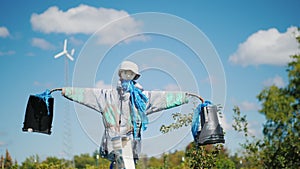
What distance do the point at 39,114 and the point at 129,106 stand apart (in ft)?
2.45

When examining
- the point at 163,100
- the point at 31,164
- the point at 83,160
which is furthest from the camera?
the point at 83,160

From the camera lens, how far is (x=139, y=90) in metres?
3.84

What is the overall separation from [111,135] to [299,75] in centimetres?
1723

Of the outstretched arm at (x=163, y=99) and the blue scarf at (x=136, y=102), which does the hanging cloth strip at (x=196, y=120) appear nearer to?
the outstretched arm at (x=163, y=99)

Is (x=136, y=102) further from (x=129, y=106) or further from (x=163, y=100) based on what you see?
(x=163, y=100)

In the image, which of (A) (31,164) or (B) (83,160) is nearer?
(A) (31,164)

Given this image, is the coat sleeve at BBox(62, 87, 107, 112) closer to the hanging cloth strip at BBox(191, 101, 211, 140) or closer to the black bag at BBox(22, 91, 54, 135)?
the black bag at BBox(22, 91, 54, 135)

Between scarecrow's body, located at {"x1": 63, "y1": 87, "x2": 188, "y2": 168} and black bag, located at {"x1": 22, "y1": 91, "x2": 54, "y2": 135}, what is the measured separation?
0.22 metres

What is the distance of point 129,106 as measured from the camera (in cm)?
378

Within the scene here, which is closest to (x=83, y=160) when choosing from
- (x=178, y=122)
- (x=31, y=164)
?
(x=31, y=164)

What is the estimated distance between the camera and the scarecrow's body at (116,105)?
3.68 m

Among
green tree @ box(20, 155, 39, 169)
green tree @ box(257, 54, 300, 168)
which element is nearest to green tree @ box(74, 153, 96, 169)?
green tree @ box(257, 54, 300, 168)

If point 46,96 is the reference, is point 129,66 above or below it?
above

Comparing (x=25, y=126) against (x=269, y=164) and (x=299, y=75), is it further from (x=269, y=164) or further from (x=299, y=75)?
(x=299, y=75)
